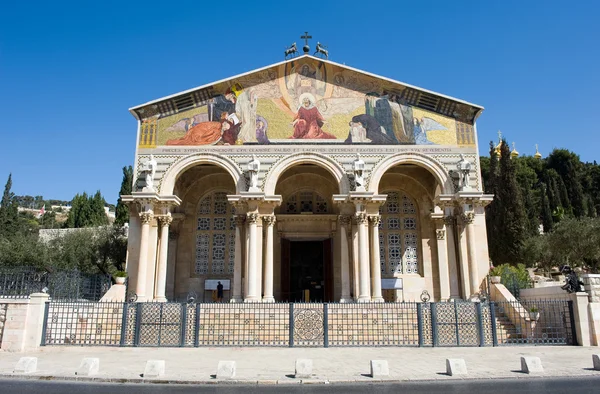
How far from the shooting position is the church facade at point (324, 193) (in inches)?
792

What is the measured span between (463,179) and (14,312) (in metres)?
17.1

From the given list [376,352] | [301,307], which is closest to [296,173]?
[301,307]

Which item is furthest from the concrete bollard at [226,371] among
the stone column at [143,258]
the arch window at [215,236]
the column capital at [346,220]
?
the arch window at [215,236]

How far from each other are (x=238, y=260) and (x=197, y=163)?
465 cm

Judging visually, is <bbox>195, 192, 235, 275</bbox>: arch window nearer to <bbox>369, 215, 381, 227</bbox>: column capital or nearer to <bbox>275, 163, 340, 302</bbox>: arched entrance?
<bbox>275, 163, 340, 302</bbox>: arched entrance

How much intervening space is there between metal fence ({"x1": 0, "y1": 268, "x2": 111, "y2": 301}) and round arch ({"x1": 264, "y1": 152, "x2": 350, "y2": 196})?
8194mm

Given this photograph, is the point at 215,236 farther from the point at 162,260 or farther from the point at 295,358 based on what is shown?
the point at 295,358

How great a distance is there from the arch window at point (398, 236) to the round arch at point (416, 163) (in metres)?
3.34

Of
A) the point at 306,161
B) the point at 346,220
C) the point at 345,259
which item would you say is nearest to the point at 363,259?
the point at 345,259

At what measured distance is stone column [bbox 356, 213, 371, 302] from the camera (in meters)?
19.4

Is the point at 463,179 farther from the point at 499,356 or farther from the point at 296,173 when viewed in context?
the point at 499,356

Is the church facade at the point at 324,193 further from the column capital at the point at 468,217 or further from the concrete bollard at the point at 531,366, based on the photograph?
the concrete bollard at the point at 531,366

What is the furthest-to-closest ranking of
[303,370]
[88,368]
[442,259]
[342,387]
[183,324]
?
[442,259], [183,324], [88,368], [303,370], [342,387]

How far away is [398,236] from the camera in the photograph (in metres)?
23.5
